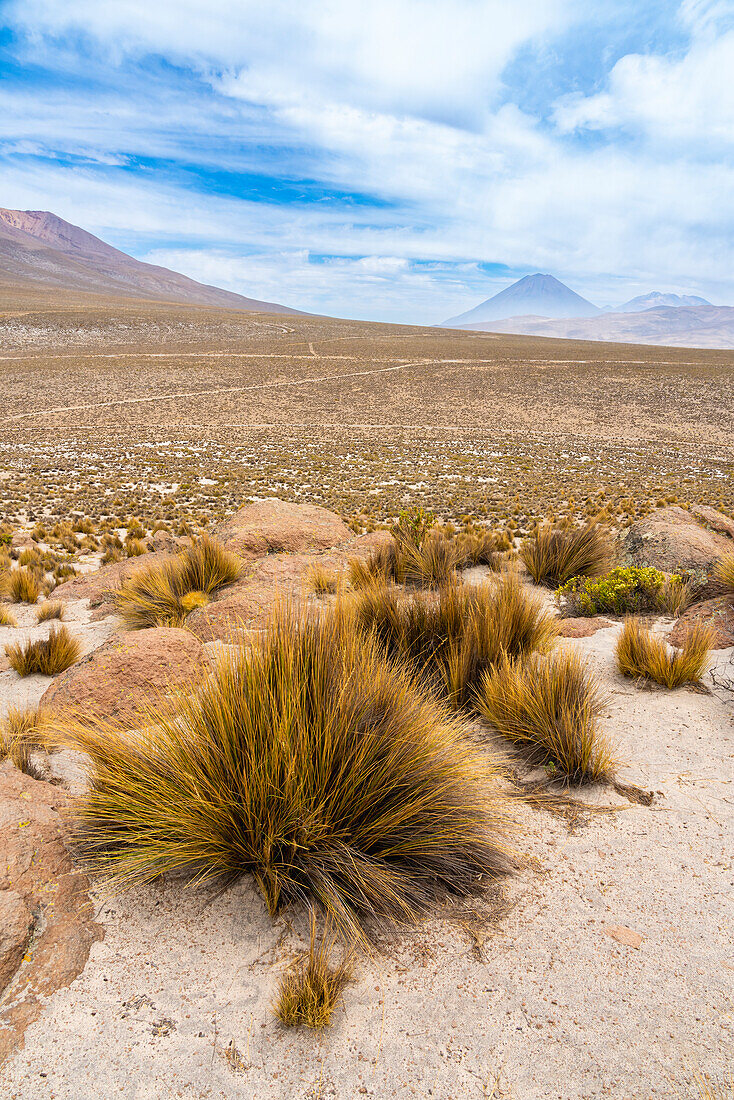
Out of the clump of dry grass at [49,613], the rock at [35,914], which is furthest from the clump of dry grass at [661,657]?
the clump of dry grass at [49,613]

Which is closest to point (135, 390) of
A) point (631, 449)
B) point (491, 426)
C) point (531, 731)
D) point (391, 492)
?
point (491, 426)

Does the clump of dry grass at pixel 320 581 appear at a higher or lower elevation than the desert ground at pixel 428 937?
lower

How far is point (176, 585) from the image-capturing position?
5.77m

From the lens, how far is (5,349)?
58.1 m

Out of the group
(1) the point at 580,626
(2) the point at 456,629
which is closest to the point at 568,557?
(1) the point at 580,626

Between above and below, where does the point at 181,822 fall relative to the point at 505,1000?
above

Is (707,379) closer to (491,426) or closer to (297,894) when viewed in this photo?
(491,426)

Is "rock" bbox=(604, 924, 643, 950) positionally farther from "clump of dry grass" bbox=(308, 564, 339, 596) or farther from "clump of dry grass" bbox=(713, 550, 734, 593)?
"clump of dry grass" bbox=(713, 550, 734, 593)

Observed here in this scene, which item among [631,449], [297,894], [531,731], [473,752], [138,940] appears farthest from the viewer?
[631,449]

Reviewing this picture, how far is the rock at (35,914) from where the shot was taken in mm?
1711

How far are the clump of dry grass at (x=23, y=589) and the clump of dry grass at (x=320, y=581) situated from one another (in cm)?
381

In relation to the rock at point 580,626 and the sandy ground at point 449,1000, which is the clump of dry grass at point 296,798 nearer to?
the sandy ground at point 449,1000

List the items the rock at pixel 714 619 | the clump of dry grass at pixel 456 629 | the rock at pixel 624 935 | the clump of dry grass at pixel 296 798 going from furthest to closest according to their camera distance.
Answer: the rock at pixel 714 619 < the clump of dry grass at pixel 456 629 < the clump of dry grass at pixel 296 798 < the rock at pixel 624 935

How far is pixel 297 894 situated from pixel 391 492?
15.1 metres
